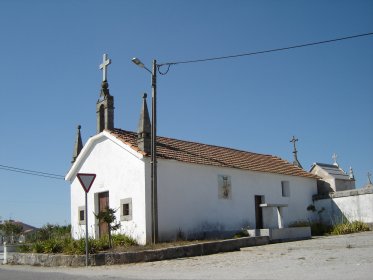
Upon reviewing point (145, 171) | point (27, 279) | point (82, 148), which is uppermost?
point (82, 148)

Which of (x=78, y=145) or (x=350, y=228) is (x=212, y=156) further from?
(x=350, y=228)

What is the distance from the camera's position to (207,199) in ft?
70.2

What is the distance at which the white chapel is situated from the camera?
63.9 ft

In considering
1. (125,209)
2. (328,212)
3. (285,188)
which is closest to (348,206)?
(328,212)

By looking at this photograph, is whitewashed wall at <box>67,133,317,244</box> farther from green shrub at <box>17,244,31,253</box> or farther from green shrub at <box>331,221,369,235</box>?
green shrub at <box>17,244,31,253</box>

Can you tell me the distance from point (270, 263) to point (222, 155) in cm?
1311

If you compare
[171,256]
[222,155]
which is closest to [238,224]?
[222,155]

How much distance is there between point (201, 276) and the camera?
10391mm

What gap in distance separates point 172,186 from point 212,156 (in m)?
4.30

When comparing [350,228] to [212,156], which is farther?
[350,228]

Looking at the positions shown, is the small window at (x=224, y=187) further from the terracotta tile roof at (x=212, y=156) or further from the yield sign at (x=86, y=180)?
the yield sign at (x=86, y=180)

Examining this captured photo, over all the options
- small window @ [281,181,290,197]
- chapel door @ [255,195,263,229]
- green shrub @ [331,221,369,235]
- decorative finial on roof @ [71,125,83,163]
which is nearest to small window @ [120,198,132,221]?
decorative finial on roof @ [71,125,83,163]

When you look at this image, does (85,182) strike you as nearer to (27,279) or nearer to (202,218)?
(27,279)

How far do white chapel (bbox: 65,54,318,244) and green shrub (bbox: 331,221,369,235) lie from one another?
9.48 ft
